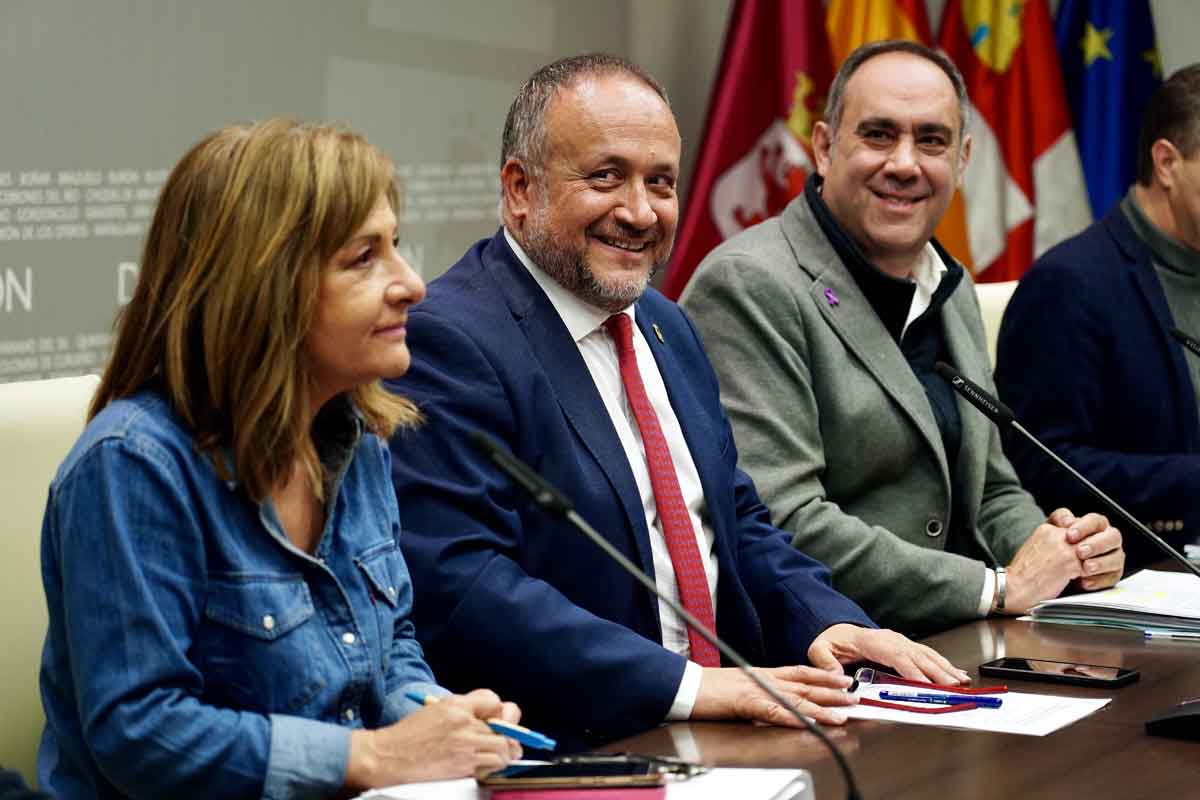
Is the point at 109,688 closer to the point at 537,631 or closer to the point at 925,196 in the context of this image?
A: the point at 537,631

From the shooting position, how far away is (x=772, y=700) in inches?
76.3

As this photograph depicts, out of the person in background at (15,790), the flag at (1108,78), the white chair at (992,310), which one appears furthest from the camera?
the flag at (1108,78)

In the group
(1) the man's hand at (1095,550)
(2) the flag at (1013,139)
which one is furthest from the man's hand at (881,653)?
(2) the flag at (1013,139)

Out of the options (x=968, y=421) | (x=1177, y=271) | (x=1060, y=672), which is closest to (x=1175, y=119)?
(x=1177, y=271)

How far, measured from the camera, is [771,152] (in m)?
4.80

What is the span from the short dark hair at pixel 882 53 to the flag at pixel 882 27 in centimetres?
164

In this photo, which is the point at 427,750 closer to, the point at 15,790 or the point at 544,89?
the point at 15,790

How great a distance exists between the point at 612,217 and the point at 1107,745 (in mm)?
1031

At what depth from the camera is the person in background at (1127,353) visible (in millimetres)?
3197

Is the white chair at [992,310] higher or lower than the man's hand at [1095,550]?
higher

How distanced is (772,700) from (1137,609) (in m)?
0.81

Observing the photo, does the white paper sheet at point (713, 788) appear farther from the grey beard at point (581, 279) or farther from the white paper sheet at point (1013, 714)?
the grey beard at point (581, 279)

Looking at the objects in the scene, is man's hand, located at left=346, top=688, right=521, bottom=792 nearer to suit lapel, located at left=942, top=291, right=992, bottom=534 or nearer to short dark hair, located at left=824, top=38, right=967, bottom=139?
suit lapel, located at left=942, top=291, right=992, bottom=534

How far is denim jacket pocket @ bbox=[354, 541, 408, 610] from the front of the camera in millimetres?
1782
